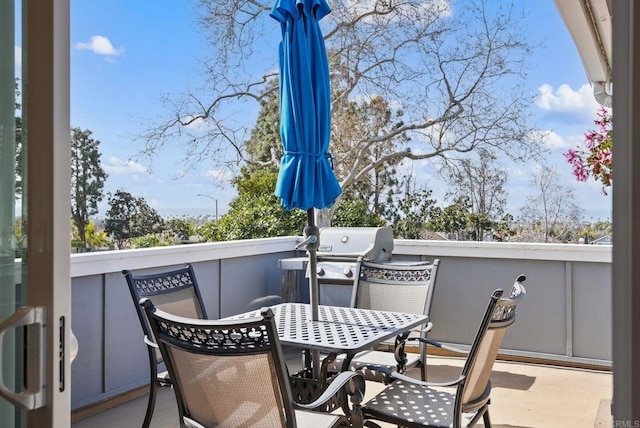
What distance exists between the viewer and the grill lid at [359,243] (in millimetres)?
4758

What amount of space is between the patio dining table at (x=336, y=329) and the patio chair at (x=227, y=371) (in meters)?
0.39

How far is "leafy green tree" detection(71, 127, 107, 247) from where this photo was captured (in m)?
7.74

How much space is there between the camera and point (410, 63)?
9.52 meters

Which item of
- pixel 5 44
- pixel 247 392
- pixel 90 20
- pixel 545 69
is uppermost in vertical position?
pixel 90 20

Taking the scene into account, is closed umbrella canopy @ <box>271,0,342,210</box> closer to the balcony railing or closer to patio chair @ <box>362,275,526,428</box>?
patio chair @ <box>362,275,526,428</box>

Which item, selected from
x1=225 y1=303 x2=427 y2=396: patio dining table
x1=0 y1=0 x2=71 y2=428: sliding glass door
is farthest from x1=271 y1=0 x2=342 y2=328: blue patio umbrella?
x1=0 y1=0 x2=71 y2=428: sliding glass door

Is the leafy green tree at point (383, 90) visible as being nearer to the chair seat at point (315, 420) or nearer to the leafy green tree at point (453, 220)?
the leafy green tree at point (453, 220)

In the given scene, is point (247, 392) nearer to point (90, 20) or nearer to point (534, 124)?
point (534, 124)

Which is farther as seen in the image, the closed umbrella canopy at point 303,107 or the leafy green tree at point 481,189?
the leafy green tree at point 481,189

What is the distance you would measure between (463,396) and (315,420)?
0.58 metres

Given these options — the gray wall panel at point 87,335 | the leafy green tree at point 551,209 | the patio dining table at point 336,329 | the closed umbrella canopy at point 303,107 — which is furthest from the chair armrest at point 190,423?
the leafy green tree at point 551,209

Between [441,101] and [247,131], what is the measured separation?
3.27 meters

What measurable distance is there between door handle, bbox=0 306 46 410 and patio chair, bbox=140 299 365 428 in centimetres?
83

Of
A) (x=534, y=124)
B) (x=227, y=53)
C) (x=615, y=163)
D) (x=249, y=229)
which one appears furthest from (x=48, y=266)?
(x=227, y=53)
